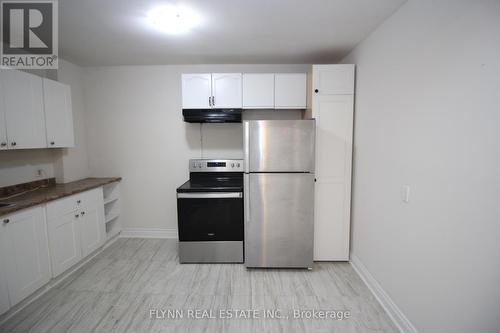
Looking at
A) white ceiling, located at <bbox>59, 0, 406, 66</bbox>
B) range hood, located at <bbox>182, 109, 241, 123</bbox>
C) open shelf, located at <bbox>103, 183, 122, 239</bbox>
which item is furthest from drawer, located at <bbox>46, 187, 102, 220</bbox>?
white ceiling, located at <bbox>59, 0, 406, 66</bbox>

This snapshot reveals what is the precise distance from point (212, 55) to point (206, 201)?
5.92ft

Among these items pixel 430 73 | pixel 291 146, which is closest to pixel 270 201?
pixel 291 146

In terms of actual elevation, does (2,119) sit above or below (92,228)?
above

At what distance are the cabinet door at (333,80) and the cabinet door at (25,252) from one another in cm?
300

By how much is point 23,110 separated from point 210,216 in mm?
2117

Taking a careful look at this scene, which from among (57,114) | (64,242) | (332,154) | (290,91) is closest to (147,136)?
(57,114)

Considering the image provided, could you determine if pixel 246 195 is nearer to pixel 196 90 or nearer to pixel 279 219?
pixel 279 219

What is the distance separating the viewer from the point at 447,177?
1254 mm

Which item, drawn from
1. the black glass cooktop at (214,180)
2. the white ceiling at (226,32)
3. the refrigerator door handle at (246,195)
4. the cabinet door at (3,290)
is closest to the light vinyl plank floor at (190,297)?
the cabinet door at (3,290)

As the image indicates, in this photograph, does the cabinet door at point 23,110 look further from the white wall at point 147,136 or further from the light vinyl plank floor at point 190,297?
the light vinyl plank floor at point 190,297

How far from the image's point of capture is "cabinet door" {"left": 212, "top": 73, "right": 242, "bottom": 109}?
267 centimetres

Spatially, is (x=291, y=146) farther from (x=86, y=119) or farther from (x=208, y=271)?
(x=86, y=119)

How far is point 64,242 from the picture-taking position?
7.13ft

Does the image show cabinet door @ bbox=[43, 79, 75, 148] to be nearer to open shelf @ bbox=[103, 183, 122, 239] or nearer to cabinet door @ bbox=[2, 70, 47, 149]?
cabinet door @ bbox=[2, 70, 47, 149]
